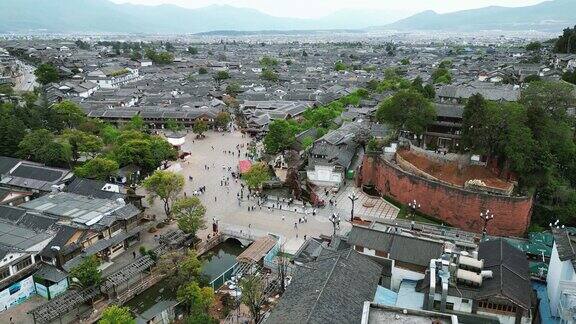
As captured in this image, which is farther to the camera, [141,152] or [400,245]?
[141,152]

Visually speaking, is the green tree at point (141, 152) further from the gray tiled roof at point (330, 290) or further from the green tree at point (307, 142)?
the gray tiled roof at point (330, 290)

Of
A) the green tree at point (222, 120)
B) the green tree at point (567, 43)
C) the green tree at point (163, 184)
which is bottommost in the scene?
the green tree at point (222, 120)

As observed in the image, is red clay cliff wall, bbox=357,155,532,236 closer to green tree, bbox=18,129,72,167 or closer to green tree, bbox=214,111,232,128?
green tree, bbox=18,129,72,167

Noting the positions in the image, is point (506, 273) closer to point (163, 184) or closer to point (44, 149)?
point (163, 184)

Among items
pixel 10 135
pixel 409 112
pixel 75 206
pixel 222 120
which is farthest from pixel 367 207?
pixel 10 135

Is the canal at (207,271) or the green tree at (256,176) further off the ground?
the green tree at (256,176)

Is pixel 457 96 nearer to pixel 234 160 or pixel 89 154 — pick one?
pixel 234 160

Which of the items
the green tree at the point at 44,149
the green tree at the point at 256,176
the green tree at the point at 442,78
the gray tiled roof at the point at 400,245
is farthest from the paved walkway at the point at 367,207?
the green tree at the point at 442,78

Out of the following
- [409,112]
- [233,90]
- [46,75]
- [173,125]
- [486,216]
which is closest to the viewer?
[486,216]
